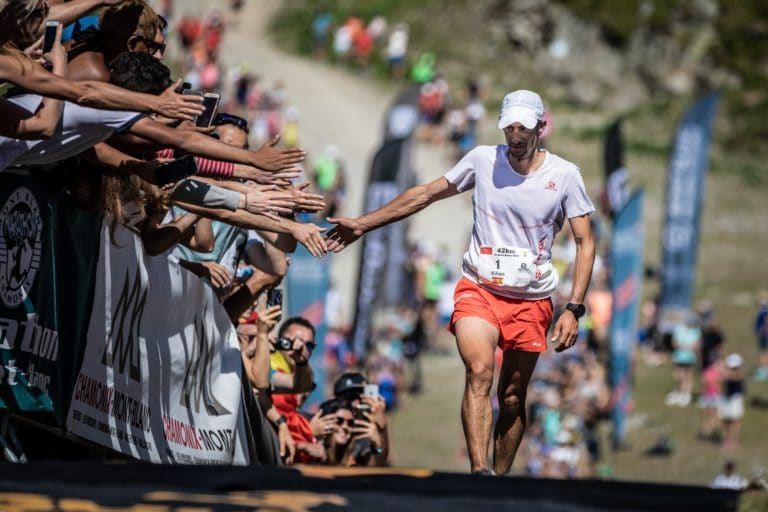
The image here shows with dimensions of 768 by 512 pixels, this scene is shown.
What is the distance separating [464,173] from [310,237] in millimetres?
869

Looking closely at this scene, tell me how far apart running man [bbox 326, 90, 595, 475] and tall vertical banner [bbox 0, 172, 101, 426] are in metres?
1.73

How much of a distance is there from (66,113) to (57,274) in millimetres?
776

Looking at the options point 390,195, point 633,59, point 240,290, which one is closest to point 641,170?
point 633,59

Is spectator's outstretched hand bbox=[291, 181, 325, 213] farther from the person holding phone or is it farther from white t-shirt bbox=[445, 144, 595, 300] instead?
the person holding phone

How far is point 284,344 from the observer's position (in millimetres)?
9430

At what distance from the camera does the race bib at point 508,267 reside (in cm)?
798

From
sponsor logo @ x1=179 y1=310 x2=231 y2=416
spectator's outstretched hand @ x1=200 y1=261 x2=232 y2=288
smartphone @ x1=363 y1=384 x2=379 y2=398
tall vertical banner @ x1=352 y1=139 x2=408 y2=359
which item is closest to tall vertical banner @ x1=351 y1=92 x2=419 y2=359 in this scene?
tall vertical banner @ x1=352 y1=139 x2=408 y2=359

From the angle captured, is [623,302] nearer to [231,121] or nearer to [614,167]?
[614,167]

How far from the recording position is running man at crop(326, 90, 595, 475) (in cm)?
791

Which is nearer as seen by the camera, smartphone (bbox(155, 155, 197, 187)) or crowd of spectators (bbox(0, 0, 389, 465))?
crowd of spectators (bbox(0, 0, 389, 465))

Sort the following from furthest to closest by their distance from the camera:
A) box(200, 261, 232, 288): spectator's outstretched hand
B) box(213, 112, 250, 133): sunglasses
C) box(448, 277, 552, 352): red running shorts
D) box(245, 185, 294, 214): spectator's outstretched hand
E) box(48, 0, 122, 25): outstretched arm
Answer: box(213, 112, 250, 133): sunglasses, box(200, 261, 232, 288): spectator's outstretched hand, box(448, 277, 552, 352): red running shorts, box(48, 0, 122, 25): outstretched arm, box(245, 185, 294, 214): spectator's outstretched hand

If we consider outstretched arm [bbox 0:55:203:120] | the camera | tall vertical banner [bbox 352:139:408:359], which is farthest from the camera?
tall vertical banner [bbox 352:139:408:359]

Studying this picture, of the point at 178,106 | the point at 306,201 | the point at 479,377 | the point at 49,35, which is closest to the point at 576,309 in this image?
the point at 479,377

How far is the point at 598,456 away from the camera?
22391mm
